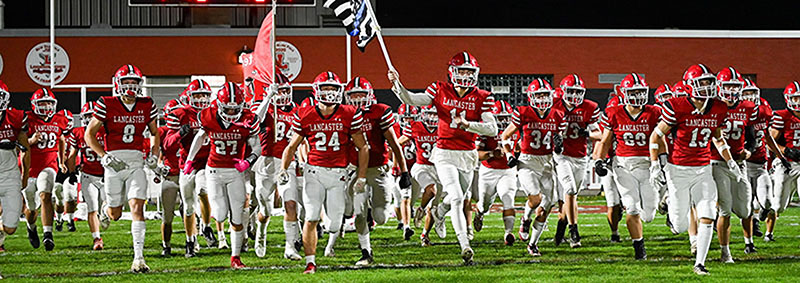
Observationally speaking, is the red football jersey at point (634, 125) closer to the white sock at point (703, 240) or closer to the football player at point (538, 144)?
the football player at point (538, 144)

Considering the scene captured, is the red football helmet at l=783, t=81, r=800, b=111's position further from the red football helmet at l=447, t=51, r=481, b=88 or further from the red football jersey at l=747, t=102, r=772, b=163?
the red football helmet at l=447, t=51, r=481, b=88

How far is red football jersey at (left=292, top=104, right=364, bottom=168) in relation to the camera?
752 centimetres

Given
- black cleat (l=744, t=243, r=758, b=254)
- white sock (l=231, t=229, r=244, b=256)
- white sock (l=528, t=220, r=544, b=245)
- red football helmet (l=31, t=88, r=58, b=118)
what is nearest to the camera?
white sock (l=231, t=229, r=244, b=256)

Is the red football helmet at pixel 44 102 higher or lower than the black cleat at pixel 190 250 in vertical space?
higher

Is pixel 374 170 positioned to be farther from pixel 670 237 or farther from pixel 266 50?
pixel 266 50

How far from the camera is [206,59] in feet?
68.6

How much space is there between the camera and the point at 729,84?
795 centimetres

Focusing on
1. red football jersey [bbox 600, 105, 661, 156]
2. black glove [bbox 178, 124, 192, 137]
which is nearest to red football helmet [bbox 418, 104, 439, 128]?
red football jersey [bbox 600, 105, 661, 156]

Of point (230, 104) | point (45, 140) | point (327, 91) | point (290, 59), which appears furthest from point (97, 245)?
point (290, 59)

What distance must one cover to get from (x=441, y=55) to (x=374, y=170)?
12.9 metres

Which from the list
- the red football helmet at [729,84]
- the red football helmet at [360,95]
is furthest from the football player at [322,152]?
the red football helmet at [729,84]

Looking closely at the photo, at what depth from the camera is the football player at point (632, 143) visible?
8.67 metres

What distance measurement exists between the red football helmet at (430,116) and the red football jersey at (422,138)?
52 millimetres

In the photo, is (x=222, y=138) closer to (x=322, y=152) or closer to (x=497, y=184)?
(x=322, y=152)
